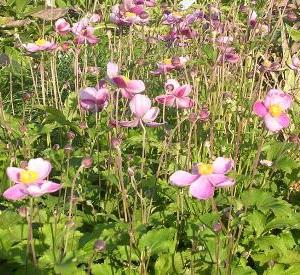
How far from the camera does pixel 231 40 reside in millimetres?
2793

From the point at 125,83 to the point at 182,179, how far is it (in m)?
0.40

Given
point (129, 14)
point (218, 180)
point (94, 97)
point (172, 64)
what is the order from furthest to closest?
point (129, 14)
point (172, 64)
point (94, 97)
point (218, 180)

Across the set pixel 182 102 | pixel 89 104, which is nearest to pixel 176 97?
pixel 182 102

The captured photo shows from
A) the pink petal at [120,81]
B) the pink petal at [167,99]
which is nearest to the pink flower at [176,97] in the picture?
the pink petal at [167,99]

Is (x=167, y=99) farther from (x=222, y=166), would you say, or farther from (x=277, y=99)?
(x=222, y=166)

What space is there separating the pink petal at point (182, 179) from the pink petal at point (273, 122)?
366 millimetres

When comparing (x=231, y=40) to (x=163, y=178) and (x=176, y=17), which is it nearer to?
(x=176, y=17)

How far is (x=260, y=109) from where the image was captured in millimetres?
1919

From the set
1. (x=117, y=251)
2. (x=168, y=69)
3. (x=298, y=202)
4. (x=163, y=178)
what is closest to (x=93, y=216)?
(x=117, y=251)

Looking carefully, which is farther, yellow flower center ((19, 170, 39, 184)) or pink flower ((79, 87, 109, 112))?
Result: pink flower ((79, 87, 109, 112))

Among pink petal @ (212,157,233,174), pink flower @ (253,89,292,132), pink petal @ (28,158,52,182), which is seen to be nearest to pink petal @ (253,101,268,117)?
pink flower @ (253,89,292,132)

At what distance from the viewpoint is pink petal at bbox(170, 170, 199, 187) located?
166 cm

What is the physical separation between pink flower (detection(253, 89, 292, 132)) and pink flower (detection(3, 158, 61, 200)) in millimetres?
709

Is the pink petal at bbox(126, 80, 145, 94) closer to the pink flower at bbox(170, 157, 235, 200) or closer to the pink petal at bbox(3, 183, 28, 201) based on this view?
the pink flower at bbox(170, 157, 235, 200)
